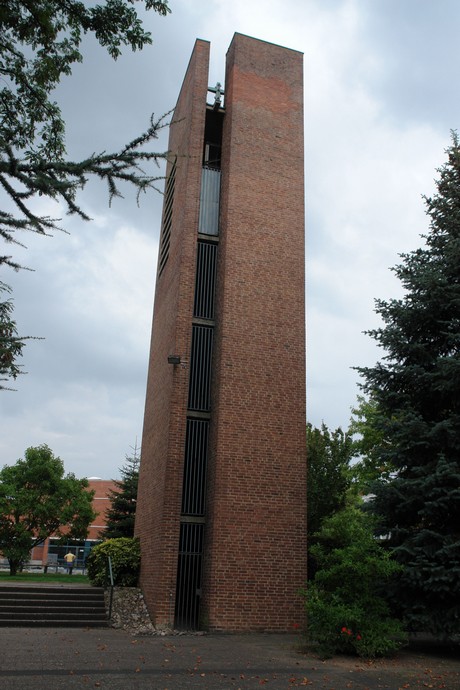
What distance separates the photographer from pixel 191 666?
26.9 ft

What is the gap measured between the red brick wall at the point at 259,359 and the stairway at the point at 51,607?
8.39 feet

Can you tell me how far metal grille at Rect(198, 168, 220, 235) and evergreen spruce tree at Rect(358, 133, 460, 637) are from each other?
5.66 m

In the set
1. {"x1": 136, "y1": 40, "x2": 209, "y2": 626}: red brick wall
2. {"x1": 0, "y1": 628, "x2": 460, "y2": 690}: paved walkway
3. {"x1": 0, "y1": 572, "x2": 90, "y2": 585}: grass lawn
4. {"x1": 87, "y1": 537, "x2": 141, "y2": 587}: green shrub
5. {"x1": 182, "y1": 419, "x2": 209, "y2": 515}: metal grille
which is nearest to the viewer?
{"x1": 0, "y1": 628, "x2": 460, "y2": 690}: paved walkway

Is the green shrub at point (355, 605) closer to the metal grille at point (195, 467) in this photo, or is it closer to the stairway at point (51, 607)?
the metal grille at point (195, 467)

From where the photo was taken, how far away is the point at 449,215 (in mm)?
12391

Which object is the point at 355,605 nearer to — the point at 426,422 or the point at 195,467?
the point at 426,422

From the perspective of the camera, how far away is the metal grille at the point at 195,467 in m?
13.9

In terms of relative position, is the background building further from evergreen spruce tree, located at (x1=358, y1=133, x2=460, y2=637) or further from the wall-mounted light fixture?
evergreen spruce tree, located at (x1=358, y1=133, x2=460, y2=637)

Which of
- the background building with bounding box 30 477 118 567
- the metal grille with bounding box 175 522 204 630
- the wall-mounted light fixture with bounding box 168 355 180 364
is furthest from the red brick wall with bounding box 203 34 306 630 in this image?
the background building with bounding box 30 477 118 567

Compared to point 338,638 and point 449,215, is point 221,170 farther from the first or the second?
point 338,638

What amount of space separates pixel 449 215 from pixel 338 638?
27.1 ft

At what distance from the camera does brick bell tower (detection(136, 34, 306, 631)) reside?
13.0 m

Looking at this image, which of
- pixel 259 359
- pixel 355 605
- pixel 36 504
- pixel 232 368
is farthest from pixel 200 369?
pixel 36 504

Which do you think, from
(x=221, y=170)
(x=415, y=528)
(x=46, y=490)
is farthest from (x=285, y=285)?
(x=46, y=490)
